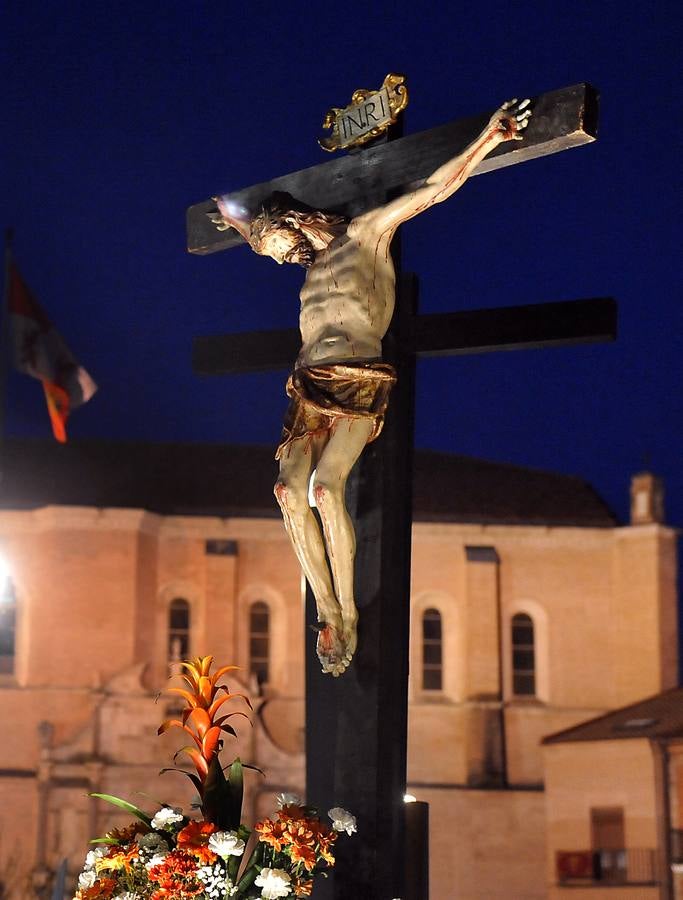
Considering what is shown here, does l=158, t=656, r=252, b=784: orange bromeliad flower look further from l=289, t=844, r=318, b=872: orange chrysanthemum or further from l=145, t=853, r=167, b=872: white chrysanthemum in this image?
l=289, t=844, r=318, b=872: orange chrysanthemum

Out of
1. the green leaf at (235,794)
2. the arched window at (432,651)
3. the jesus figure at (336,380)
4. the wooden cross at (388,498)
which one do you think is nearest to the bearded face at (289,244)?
the jesus figure at (336,380)

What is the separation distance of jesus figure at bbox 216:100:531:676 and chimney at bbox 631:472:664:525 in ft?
137

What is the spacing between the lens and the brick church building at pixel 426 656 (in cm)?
4106

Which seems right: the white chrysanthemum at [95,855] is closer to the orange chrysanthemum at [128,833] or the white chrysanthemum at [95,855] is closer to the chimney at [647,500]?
the orange chrysanthemum at [128,833]

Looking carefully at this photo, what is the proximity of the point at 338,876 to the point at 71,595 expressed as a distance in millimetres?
38512

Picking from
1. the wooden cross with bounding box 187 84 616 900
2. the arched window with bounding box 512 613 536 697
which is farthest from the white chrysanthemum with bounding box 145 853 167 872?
the arched window with bounding box 512 613 536 697

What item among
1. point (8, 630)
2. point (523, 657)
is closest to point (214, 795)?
point (8, 630)

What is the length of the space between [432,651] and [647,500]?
27.0 ft

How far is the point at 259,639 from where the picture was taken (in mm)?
45812

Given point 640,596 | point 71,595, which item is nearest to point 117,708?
point 71,595

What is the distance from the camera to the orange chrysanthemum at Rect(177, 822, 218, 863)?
5996 millimetres

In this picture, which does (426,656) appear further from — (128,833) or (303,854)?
(303,854)

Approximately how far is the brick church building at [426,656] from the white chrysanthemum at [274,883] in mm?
34262

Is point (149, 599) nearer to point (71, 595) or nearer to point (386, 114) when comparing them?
point (71, 595)
